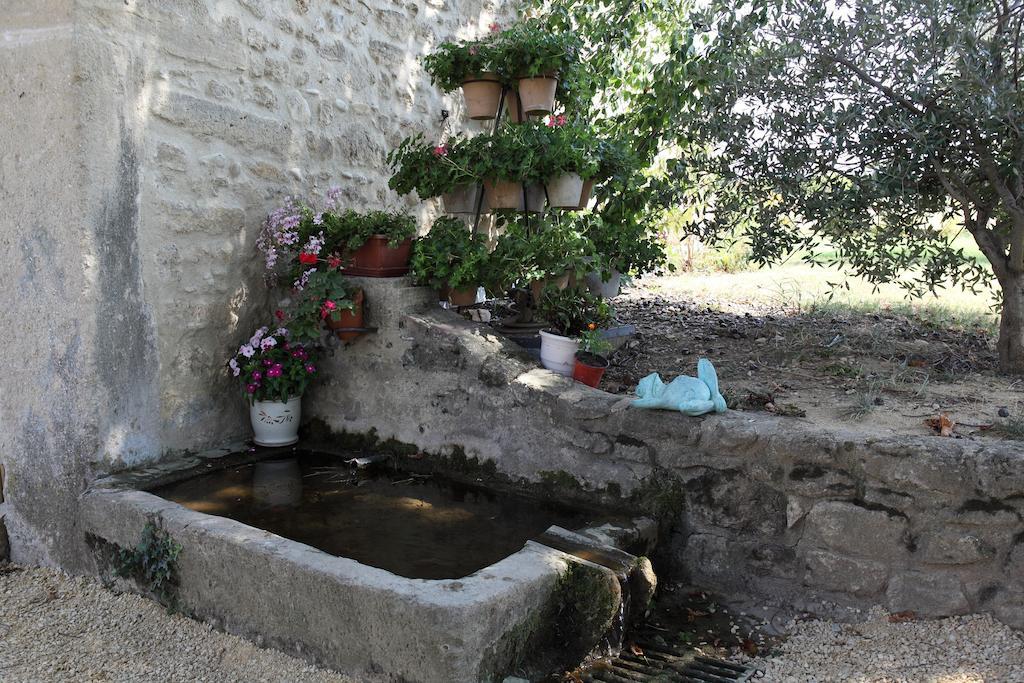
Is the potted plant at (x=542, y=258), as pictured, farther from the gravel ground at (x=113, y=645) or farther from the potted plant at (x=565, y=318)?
the gravel ground at (x=113, y=645)

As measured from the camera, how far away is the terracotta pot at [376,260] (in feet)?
13.7

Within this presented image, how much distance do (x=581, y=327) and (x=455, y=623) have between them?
208cm

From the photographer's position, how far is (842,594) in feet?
10.4

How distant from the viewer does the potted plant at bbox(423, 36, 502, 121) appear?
14.7ft

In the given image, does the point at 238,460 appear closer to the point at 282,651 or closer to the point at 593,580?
the point at 282,651

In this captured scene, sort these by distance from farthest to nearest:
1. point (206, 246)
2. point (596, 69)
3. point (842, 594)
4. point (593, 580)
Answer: point (596, 69), point (206, 246), point (842, 594), point (593, 580)

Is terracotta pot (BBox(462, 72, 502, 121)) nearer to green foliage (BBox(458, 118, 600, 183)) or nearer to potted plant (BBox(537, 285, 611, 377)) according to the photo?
green foliage (BBox(458, 118, 600, 183))

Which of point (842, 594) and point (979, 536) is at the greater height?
point (979, 536)

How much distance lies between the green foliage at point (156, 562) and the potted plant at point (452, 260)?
168cm

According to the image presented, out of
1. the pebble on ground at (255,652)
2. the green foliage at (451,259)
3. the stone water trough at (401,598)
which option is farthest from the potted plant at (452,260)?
the pebble on ground at (255,652)

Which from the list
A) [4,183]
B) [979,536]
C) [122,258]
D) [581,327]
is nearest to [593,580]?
[979,536]

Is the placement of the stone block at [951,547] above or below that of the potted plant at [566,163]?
below

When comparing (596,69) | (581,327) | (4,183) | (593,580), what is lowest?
(593,580)

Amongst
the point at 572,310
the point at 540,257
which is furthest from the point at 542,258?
the point at 572,310
